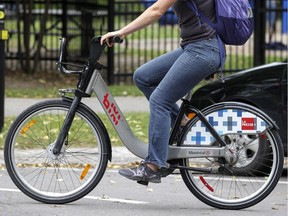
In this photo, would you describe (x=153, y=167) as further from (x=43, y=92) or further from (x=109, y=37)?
(x=43, y=92)

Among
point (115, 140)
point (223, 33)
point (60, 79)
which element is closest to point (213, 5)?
point (223, 33)

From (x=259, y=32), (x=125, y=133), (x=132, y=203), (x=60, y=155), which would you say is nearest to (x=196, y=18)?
(x=125, y=133)

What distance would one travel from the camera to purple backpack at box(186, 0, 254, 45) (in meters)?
6.57

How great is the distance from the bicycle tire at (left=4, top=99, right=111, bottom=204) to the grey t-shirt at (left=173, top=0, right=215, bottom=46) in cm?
94

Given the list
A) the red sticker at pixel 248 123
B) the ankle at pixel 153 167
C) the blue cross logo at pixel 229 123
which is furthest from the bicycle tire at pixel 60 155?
the red sticker at pixel 248 123

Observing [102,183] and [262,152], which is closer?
[262,152]

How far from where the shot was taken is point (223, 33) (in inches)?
262

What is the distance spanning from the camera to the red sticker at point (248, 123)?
6934 millimetres

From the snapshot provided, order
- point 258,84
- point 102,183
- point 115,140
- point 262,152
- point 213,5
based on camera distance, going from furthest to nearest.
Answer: point 115,140 → point 258,84 → point 102,183 → point 262,152 → point 213,5

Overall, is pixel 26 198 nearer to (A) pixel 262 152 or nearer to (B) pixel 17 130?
(B) pixel 17 130

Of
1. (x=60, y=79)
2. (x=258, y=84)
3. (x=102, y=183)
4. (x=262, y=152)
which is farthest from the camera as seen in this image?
(x=60, y=79)

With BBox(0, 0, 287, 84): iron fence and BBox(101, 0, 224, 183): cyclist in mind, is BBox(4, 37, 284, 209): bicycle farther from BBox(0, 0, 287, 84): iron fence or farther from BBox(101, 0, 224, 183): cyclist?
BBox(0, 0, 287, 84): iron fence

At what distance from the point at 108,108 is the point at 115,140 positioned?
347 centimetres

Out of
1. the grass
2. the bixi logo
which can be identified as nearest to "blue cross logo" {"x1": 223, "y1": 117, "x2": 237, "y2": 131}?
the bixi logo
